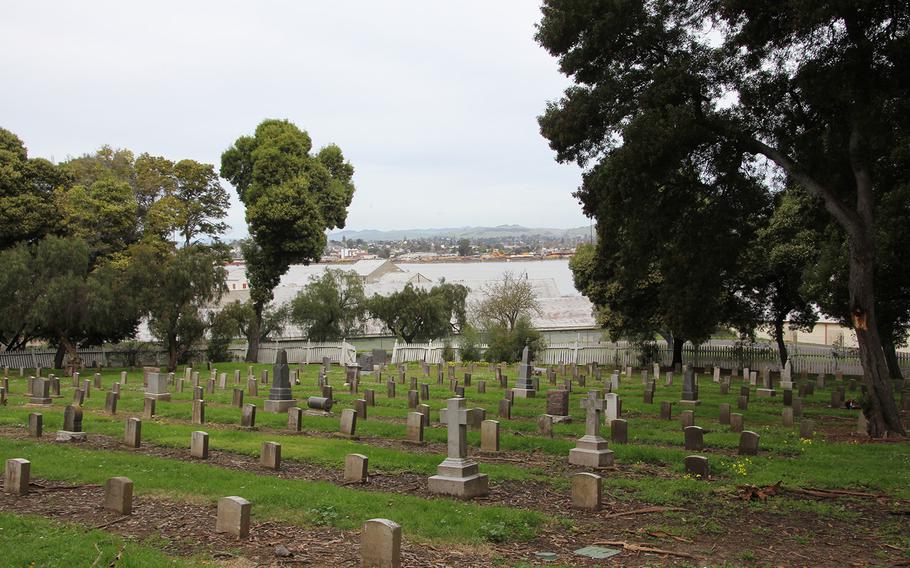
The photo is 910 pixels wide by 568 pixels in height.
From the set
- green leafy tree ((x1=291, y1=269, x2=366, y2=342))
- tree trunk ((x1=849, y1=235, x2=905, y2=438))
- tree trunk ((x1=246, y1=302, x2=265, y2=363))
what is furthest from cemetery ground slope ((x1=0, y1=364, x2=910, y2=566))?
green leafy tree ((x1=291, y1=269, x2=366, y2=342))

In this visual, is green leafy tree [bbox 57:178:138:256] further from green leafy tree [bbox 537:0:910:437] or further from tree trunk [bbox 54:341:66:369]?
green leafy tree [bbox 537:0:910:437]

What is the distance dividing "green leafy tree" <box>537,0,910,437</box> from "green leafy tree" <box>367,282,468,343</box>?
97.3ft

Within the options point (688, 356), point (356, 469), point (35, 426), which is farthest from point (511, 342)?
point (356, 469)

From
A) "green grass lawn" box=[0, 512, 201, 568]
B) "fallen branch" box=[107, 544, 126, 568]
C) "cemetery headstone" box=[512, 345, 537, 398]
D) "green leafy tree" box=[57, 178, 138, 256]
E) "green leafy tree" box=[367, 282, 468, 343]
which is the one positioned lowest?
"green grass lawn" box=[0, 512, 201, 568]

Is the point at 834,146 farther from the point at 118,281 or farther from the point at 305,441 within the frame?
the point at 118,281

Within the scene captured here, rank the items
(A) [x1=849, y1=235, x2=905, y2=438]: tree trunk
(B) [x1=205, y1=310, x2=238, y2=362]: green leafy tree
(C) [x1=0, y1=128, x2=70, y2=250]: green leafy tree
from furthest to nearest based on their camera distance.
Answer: (B) [x1=205, y1=310, x2=238, y2=362]: green leafy tree, (C) [x1=0, y1=128, x2=70, y2=250]: green leafy tree, (A) [x1=849, y1=235, x2=905, y2=438]: tree trunk

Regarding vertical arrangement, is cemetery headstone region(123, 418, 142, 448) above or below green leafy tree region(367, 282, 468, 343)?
below

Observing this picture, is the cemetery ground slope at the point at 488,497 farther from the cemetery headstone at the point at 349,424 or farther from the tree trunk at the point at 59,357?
the tree trunk at the point at 59,357

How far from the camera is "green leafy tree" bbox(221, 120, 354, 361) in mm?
42594

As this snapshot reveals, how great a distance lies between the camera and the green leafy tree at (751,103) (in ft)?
50.2

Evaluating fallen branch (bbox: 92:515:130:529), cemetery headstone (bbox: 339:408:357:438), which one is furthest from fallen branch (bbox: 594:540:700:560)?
cemetery headstone (bbox: 339:408:357:438)

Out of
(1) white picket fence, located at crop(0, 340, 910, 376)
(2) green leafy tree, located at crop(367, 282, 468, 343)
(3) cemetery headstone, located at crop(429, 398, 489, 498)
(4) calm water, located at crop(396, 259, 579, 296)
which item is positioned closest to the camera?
(3) cemetery headstone, located at crop(429, 398, 489, 498)

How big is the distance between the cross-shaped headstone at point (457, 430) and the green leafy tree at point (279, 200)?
1278 inches

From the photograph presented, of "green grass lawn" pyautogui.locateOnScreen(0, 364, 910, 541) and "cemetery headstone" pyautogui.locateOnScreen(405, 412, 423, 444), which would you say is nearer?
"green grass lawn" pyautogui.locateOnScreen(0, 364, 910, 541)
